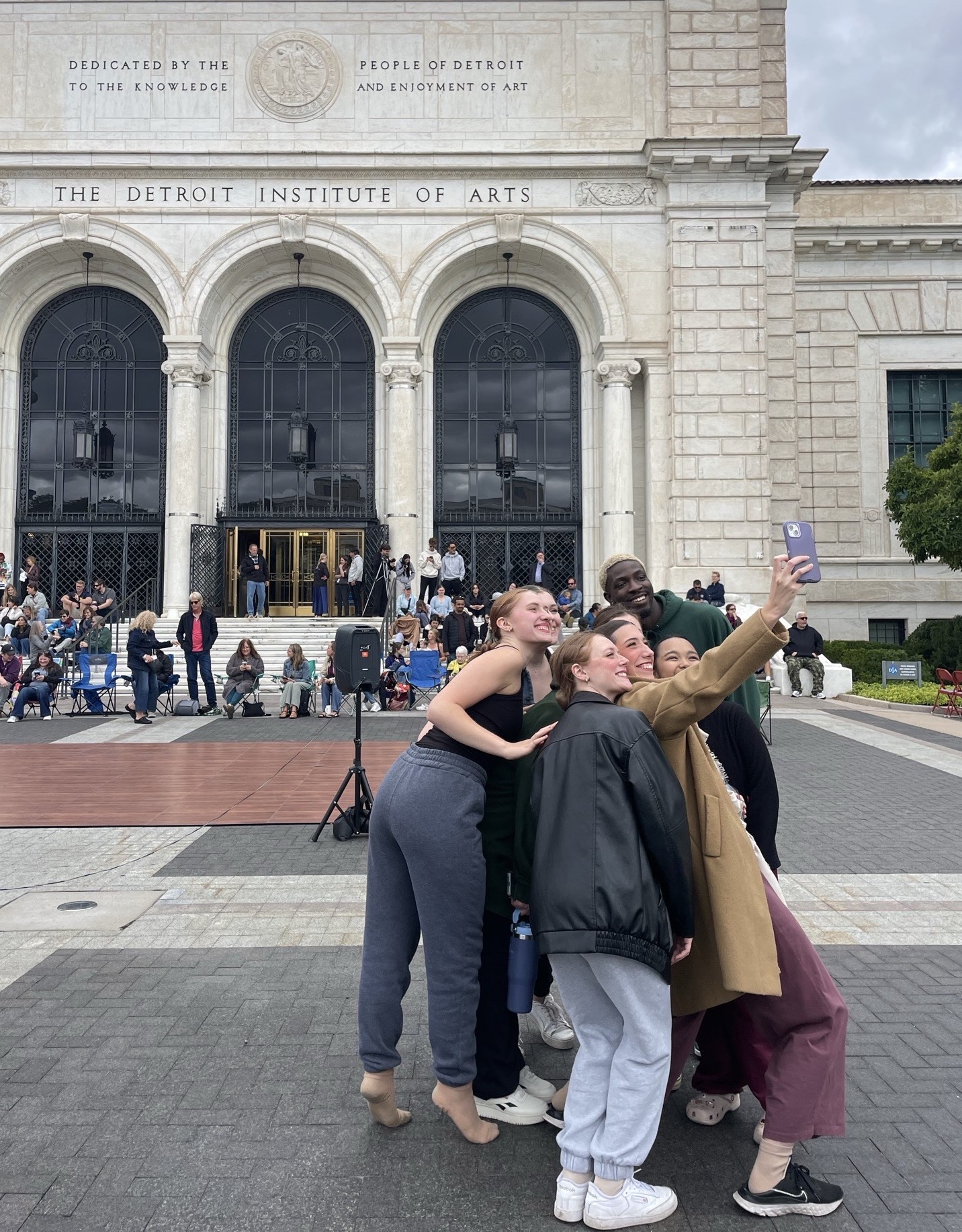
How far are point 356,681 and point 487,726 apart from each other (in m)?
4.73

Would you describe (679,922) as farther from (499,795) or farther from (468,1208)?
(468,1208)

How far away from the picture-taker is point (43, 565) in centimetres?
2692

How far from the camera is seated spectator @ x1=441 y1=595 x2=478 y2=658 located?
1981 centimetres

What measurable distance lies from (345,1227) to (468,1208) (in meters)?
0.39

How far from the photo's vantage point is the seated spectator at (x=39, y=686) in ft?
52.2

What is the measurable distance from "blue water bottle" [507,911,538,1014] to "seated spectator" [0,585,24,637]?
18645 mm

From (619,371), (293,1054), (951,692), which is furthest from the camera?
(619,371)

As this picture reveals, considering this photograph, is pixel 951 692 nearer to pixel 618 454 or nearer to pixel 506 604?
pixel 618 454

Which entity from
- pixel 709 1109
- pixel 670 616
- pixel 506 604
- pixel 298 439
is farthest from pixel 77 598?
pixel 709 1109

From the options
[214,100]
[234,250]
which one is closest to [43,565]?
[234,250]

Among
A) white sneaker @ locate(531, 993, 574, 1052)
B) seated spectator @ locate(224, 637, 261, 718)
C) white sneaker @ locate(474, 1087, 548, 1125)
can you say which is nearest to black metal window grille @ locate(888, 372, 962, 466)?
seated spectator @ locate(224, 637, 261, 718)

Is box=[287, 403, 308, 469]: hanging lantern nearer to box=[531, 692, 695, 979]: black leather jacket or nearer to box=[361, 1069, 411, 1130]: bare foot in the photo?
box=[361, 1069, 411, 1130]: bare foot

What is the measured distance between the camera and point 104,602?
21109mm

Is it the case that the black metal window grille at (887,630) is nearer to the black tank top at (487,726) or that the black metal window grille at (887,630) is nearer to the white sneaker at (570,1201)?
the black tank top at (487,726)
